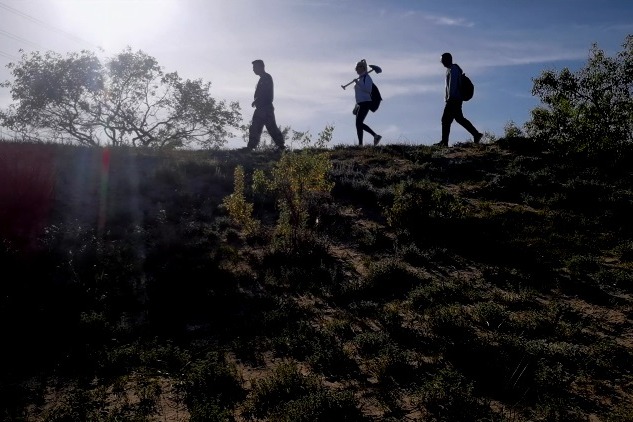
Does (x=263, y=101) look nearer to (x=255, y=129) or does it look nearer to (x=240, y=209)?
(x=255, y=129)

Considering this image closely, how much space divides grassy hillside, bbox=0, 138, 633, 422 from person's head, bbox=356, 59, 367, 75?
12.2 feet

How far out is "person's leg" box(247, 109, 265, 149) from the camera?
1308cm

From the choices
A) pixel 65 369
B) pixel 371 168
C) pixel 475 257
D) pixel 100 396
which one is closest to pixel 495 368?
pixel 475 257

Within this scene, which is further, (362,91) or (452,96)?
(362,91)

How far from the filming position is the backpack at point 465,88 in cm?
1212

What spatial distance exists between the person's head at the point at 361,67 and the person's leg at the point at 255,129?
2.91m

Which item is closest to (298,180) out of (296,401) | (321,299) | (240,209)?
(240,209)

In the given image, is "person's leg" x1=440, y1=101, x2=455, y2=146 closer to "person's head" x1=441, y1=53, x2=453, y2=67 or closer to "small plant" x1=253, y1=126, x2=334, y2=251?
"person's head" x1=441, y1=53, x2=453, y2=67

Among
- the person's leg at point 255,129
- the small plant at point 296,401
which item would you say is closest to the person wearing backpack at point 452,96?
the person's leg at point 255,129

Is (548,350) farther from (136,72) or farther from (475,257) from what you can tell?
(136,72)

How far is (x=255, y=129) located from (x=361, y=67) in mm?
3371

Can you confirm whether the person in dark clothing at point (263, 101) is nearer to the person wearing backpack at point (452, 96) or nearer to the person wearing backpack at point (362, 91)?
the person wearing backpack at point (362, 91)

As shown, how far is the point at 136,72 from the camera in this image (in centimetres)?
3266

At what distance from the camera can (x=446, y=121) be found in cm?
1277
